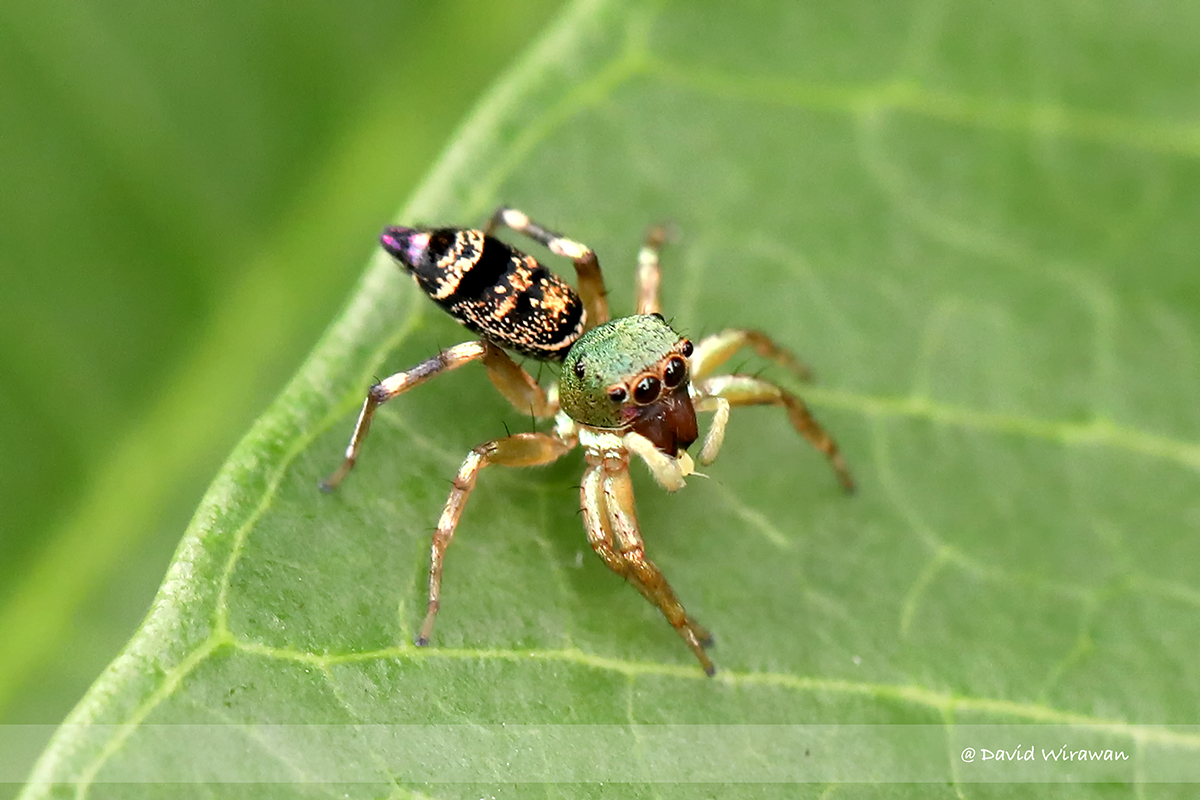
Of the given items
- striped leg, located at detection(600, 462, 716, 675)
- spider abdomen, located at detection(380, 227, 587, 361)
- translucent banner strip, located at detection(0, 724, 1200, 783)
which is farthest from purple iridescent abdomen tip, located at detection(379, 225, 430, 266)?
translucent banner strip, located at detection(0, 724, 1200, 783)

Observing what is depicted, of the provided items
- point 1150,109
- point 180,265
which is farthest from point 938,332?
point 180,265

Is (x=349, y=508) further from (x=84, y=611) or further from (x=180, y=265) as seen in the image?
(x=180, y=265)

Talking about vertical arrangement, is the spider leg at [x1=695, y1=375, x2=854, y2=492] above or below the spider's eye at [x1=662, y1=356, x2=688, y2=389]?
below

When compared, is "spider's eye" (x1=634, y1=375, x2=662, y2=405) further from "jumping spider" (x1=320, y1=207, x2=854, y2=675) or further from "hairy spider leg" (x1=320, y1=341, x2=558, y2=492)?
"hairy spider leg" (x1=320, y1=341, x2=558, y2=492)

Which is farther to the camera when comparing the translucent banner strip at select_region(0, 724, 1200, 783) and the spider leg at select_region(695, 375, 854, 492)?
the spider leg at select_region(695, 375, 854, 492)

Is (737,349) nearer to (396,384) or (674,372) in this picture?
(674,372)

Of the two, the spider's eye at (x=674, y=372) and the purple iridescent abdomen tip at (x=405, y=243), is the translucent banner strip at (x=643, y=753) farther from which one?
the purple iridescent abdomen tip at (x=405, y=243)

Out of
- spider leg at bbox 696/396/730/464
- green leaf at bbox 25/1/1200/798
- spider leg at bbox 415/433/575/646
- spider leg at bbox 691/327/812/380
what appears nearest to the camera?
green leaf at bbox 25/1/1200/798
